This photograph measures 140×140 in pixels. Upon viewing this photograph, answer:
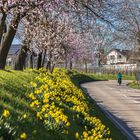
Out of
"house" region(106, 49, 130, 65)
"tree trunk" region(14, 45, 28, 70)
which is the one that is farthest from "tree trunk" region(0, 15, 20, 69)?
"house" region(106, 49, 130, 65)

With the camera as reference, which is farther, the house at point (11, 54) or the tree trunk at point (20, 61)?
the house at point (11, 54)

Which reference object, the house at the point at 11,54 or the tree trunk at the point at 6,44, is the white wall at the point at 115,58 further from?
the tree trunk at the point at 6,44

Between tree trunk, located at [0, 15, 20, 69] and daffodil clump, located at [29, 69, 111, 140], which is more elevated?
tree trunk, located at [0, 15, 20, 69]

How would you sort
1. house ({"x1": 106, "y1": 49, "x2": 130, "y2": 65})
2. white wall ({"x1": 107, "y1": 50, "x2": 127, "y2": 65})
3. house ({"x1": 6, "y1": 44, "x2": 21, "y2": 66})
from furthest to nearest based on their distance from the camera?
white wall ({"x1": 107, "y1": 50, "x2": 127, "y2": 65}) < house ({"x1": 106, "y1": 49, "x2": 130, "y2": 65}) < house ({"x1": 6, "y1": 44, "x2": 21, "y2": 66})

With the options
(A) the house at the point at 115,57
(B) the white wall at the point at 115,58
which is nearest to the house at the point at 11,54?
(A) the house at the point at 115,57

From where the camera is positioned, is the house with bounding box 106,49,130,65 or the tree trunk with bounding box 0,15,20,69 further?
the house with bounding box 106,49,130,65

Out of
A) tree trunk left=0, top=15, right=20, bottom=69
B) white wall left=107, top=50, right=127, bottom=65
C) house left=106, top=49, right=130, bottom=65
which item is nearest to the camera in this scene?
tree trunk left=0, top=15, right=20, bottom=69

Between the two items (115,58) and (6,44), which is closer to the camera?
(6,44)

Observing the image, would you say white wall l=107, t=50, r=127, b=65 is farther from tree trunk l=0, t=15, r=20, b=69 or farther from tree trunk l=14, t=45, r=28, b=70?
tree trunk l=0, t=15, r=20, b=69

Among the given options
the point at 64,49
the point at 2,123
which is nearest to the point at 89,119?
the point at 2,123

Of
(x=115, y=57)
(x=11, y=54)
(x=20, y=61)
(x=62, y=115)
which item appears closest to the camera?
(x=62, y=115)

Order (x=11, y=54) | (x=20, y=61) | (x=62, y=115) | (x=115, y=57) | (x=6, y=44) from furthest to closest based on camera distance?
(x=115, y=57)
(x=11, y=54)
(x=20, y=61)
(x=6, y=44)
(x=62, y=115)

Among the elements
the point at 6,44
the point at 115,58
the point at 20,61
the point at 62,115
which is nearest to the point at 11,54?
the point at 115,58

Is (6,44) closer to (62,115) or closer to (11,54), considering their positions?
(62,115)
